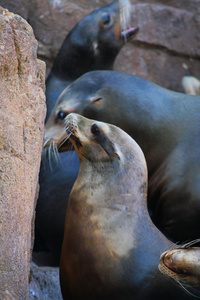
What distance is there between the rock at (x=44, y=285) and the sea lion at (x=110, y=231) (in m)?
0.27

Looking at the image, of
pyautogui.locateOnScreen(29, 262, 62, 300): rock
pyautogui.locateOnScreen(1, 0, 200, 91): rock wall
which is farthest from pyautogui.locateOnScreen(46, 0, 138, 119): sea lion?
pyautogui.locateOnScreen(29, 262, 62, 300): rock

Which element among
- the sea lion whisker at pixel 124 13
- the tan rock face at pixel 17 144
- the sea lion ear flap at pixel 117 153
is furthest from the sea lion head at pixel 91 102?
the sea lion whisker at pixel 124 13

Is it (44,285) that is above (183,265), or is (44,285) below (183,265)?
below

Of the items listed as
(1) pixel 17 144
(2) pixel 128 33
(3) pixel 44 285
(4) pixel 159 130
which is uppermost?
(1) pixel 17 144

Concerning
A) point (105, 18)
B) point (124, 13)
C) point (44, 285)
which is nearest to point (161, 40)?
point (124, 13)

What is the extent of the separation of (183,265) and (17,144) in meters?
0.90

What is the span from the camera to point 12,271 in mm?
2170

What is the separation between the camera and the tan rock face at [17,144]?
2193 mm

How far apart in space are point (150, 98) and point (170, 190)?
25.1 inches

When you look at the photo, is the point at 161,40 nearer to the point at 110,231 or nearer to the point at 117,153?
the point at 117,153

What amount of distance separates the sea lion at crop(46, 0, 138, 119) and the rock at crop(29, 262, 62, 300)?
1.88 meters

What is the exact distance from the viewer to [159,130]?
12.0 ft

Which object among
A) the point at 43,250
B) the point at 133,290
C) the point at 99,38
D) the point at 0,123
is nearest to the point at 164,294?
the point at 133,290

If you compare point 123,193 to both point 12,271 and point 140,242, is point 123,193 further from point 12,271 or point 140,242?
point 12,271
